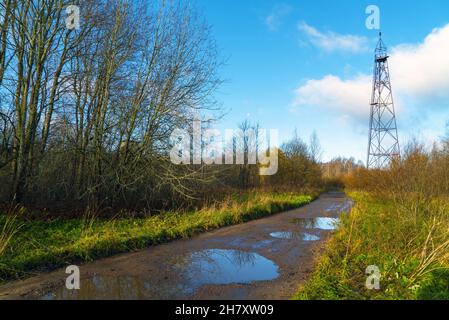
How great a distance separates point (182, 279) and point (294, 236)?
5.35 m

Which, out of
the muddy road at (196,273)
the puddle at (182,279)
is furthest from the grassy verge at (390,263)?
the puddle at (182,279)

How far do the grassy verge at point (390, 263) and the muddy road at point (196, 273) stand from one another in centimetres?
47

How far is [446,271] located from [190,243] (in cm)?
579

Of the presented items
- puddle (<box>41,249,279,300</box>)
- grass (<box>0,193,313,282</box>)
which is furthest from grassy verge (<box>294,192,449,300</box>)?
grass (<box>0,193,313,282</box>)

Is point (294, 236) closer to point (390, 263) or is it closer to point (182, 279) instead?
point (390, 263)

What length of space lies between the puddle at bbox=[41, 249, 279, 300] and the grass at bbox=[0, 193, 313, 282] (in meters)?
1.40

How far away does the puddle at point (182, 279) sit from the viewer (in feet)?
15.9

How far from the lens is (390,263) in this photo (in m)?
5.96

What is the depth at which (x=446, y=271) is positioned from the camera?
17.6ft

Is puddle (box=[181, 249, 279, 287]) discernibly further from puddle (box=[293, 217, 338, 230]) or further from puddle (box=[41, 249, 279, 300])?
puddle (box=[293, 217, 338, 230])

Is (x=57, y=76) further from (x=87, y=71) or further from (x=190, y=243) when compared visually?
(x=190, y=243)

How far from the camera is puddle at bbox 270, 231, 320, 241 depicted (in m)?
9.70

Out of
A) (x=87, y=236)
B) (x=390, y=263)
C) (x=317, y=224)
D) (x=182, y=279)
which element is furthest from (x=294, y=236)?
(x=87, y=236)
